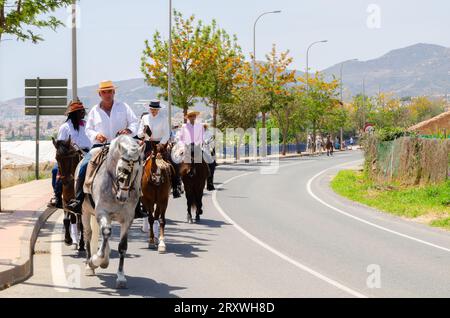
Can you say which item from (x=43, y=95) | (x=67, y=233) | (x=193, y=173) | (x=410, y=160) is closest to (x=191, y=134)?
(x=193, y=173)

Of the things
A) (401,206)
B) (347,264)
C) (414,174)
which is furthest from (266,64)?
(347,264)

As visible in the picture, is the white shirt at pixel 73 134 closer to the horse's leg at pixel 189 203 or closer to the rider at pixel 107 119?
the rider at pixel 107 119

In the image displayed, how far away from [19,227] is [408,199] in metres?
12.0

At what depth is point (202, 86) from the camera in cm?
4731

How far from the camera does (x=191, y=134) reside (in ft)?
52.7

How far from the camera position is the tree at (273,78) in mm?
68500

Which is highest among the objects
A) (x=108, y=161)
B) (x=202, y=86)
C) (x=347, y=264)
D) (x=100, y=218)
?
(x=202, y=86)

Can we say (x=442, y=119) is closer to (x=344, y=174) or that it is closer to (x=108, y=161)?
(x=344, y=174)

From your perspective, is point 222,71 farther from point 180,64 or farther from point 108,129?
point 108,129

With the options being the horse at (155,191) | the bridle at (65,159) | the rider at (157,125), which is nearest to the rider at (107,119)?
the bridle at (65,159)

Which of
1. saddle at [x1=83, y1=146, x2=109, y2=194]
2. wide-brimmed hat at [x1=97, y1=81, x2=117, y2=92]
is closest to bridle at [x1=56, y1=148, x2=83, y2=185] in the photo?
wide-brimmed hat at [x1=97, y1=81, x2=117, y2=92]

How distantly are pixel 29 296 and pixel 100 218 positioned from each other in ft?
4.03

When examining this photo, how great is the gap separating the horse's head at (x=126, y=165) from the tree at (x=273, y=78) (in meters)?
58.7

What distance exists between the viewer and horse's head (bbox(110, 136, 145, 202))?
888cm
